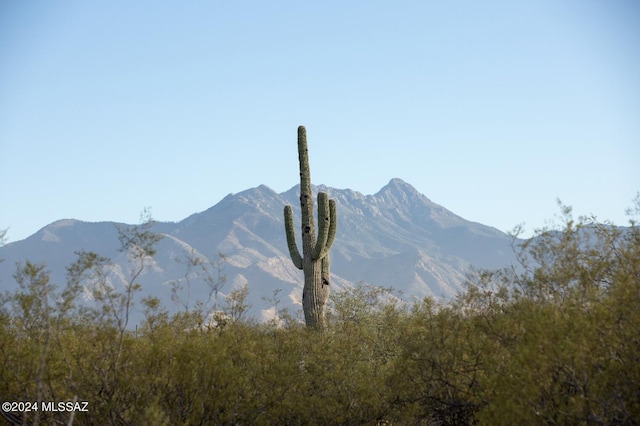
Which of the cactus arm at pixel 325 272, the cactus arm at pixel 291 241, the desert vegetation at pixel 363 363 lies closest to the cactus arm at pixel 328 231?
the cactus arm at pixel 325 272

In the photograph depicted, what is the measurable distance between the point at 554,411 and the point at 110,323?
26.5 feet

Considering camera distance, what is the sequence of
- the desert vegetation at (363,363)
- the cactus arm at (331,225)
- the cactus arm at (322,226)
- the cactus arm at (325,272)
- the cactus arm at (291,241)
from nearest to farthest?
the desert vegetation at (363,363) → the cactus arm at (322,226) → the cactus arm at (291,241) → the cactus arm at (325,272) → the cactus arm at (331,225)

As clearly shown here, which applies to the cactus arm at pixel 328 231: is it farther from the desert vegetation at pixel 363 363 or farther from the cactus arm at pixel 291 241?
the desert vegetation at pixel 363 363

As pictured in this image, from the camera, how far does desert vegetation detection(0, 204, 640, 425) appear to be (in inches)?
382

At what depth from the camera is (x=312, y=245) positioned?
21.4m

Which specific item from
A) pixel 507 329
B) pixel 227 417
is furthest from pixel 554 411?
pixel 227 417

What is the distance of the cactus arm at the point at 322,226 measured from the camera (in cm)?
2109

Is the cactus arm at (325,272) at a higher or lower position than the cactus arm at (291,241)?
lower

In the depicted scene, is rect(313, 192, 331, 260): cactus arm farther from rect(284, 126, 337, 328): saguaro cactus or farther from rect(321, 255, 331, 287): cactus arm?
rect(321, 255, 331, 287): cactus arm

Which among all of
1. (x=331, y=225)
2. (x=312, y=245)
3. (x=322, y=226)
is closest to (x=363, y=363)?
(x=312, y=245)

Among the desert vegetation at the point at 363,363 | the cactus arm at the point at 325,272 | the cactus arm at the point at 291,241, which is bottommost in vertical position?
the desert vegetation at the point at 363,363

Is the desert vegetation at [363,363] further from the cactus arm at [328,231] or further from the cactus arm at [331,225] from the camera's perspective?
the cactus arm at [331,225]

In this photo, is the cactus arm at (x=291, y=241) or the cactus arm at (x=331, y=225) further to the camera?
the cactus arm at (x=331, y=225)

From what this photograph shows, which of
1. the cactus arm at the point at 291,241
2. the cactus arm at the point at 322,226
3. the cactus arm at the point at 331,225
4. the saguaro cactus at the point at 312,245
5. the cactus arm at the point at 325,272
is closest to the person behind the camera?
the saguaro cactus at the point at 312,245
